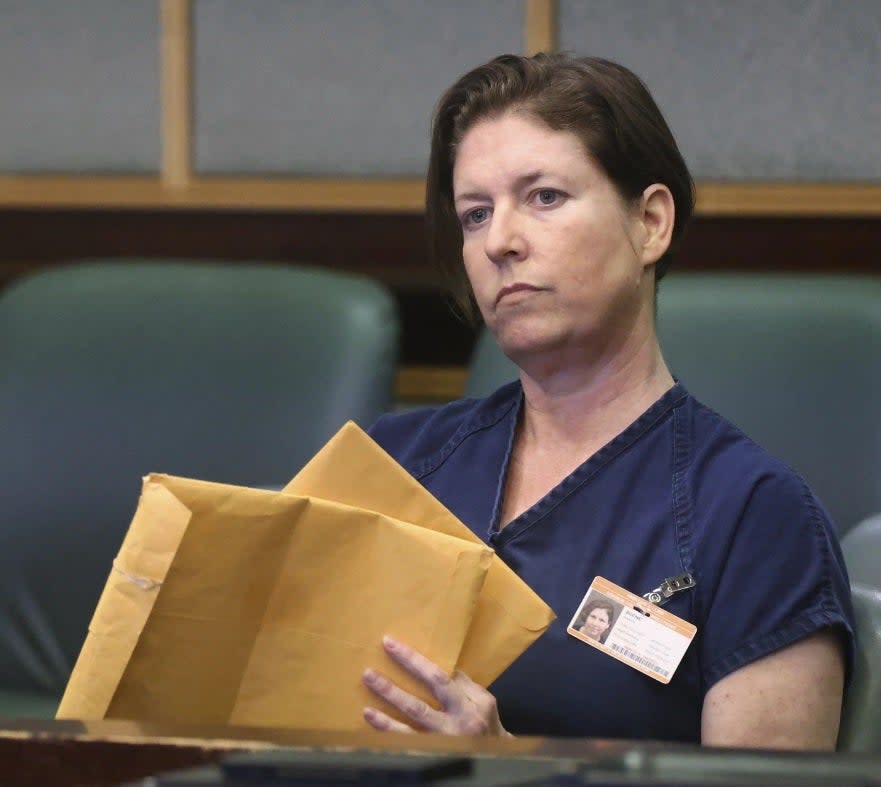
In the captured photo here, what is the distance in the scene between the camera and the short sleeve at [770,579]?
115 centimetres

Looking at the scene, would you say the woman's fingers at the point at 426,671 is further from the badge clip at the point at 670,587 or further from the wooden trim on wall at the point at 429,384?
the wooden trim on wall at the point at 429,384

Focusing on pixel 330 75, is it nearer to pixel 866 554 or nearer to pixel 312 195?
pixel 312 195

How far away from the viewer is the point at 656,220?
4.42 feet

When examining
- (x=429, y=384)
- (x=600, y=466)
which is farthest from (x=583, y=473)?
(x=429, y=384)

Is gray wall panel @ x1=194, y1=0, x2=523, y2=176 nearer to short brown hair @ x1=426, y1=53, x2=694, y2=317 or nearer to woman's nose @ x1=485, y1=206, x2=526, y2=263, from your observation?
short brown hair @ x1=426, y1=53, x2=694, y2=317

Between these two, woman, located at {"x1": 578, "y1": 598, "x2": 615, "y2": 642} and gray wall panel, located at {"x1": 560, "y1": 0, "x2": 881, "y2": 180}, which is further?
gray wall panel, located at {"x1": 560, "y1": 0, "x2": 881, "y2": 180}

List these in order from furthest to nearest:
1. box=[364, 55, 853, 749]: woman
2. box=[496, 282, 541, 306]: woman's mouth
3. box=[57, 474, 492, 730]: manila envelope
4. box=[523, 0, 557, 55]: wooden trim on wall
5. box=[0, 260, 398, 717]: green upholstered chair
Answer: box=[523, 0, 557, 55]: wooden trim on wall → box=[0, 260, 398, 717]: green upholstered chair → box=[496, 282, 541, 306]: woman's mouth → box=[364, 55, 853, 749]: woman → box=[57, 474, 492, 730]: manila envelope

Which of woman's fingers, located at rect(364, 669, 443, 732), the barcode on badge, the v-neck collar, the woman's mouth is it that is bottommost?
the barcode on badge

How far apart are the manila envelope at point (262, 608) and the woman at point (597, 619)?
0.57 ft

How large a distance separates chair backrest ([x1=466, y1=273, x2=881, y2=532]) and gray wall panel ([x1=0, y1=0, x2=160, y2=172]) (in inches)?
36.6

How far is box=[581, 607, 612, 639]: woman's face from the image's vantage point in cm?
120

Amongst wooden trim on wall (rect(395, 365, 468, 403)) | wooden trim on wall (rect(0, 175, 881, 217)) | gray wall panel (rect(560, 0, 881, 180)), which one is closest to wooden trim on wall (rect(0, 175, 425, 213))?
wooden trim on wall (rect(0, 175, 881, 217))

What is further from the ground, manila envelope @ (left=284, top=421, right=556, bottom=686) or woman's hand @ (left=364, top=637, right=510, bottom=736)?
manila envelope @ (left=284, top=421, right=556, bottom=686)

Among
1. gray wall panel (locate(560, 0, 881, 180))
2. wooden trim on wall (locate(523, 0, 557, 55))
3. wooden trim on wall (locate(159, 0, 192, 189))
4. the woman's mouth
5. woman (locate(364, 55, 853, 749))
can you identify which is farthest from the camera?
wooden trim on wall (locate(159, 0, 192, 189))
